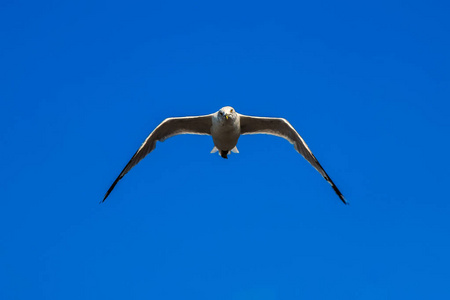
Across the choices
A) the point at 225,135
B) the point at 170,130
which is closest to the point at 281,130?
the point at 225,135

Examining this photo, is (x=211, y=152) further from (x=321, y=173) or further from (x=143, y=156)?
(x=321, y=173)

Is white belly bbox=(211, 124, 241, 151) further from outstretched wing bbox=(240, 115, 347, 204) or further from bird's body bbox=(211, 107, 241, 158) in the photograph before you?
outstretched wing bbox=(240, 115, 347, 204)

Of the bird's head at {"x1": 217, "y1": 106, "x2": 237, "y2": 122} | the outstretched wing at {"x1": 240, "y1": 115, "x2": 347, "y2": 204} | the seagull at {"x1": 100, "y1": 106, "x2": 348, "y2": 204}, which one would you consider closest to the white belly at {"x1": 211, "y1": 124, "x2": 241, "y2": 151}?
the seagull at {"x1": 100, "y1": 106, "x2": 348, "y2": 204}

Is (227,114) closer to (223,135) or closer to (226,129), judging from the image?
(226,129)

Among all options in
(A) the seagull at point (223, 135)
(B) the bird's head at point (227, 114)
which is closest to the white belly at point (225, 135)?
(A) the seagull at point (223, 135)

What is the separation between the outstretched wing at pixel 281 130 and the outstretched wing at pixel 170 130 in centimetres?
122

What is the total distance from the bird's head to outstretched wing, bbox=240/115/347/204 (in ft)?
2.95

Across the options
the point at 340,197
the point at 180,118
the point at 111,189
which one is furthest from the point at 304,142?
the point at 111,189

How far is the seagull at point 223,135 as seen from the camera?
21.6m

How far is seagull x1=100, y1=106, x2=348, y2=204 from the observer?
70.7 feet

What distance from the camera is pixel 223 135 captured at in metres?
21.2

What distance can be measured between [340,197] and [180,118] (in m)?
5.75

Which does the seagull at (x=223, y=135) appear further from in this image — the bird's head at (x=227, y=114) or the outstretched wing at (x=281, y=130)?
the bird's head at (x=227, y=114)

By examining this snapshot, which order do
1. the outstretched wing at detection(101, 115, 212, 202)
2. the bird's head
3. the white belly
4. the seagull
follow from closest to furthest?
the bird's head
the white belly
the seagull
the outstretched wing at detection(101, 115, 212, 202)
